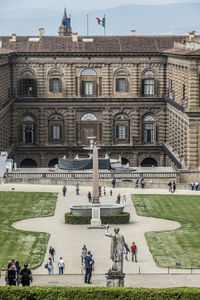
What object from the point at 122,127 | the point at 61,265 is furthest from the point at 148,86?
the point at 61,265

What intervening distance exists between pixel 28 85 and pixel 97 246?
202 feet

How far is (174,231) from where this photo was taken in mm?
79625

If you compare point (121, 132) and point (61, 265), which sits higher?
point (121, 132)

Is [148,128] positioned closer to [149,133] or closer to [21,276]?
[149,133]

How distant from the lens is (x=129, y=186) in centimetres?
→ 10669

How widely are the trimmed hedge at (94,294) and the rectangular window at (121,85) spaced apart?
82250 mm

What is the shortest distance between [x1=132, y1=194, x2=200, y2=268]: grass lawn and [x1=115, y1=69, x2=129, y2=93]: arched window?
112 ft

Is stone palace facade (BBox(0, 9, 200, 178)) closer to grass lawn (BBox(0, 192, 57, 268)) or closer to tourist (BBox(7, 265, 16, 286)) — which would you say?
grass lawn (BBox(0, 192, 57, 268))

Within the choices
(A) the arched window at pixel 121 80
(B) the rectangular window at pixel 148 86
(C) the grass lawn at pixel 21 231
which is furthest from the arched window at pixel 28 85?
(C) the grass lawn at pixel 21 231

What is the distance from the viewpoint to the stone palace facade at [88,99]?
130 metres

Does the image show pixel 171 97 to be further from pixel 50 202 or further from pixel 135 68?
pixel 50 202

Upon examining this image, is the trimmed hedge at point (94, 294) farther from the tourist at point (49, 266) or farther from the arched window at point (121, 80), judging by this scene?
the arched window at point (121, 80)

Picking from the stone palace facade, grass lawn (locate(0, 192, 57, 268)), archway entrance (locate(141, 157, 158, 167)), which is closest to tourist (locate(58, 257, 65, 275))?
grass lawn (locate(0, 192, 57, 268))

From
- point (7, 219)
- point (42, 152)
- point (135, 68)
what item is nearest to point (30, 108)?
point (42, 152)
